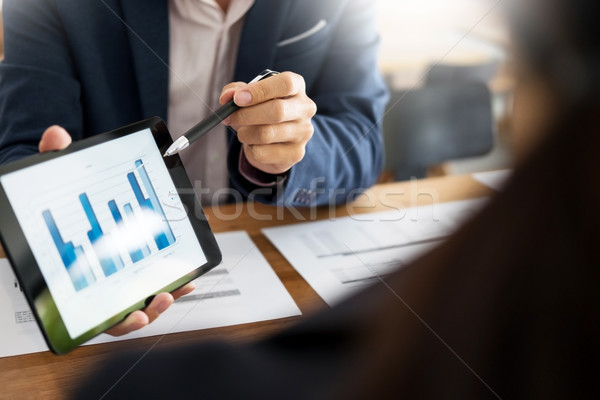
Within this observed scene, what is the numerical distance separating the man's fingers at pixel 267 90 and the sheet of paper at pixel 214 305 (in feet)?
0.64

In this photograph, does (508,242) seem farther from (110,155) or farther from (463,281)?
(110,155)

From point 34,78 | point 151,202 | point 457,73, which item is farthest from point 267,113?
point 457,73

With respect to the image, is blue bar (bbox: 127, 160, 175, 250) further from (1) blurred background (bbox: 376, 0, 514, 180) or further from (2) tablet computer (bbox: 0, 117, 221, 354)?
(1) blurred background (bbox: 376, 0, 514, 180)

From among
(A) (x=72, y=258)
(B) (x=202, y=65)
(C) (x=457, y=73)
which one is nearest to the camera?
(A) (x=72, y=258)

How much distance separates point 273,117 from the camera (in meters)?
0.52

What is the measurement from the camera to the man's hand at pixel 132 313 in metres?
0.42

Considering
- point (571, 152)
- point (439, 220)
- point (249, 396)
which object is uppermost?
point (571, 152)

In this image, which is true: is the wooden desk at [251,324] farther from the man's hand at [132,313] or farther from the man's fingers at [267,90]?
the man's fingers at [267,90]

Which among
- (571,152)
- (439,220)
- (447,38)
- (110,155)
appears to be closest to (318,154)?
(439,220)

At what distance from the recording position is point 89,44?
728 mm

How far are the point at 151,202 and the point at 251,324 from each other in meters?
0.15

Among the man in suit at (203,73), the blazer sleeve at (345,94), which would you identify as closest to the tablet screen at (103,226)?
the man in suit at (203,73)

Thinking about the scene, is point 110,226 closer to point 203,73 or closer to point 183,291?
point 183,291

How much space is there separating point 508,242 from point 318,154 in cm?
51
